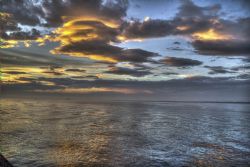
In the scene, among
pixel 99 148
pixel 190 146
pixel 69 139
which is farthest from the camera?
pixel 69 139

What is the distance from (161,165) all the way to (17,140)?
22445mm

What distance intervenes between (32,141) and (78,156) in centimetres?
1151

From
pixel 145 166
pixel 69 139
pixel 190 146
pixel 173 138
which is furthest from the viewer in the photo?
pixel 173 138

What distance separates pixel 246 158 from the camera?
3092cm

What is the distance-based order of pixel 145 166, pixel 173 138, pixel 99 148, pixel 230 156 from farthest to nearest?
pixel 173 138 < pixel 99 148 < pixel 230 156 < pixel 145 166

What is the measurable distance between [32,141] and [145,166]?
63.2 feet

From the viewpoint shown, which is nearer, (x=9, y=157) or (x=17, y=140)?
(x=9, y=157)

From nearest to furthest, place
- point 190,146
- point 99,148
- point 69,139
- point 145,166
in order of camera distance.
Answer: point 145,166 → point 99,148 → point 190,146 → point 69,139

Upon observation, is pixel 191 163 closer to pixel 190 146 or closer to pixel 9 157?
pixel 190 146

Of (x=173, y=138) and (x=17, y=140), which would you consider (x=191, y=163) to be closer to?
(x=173, y=138)

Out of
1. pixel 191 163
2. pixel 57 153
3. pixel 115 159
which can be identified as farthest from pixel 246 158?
pixel 57 153

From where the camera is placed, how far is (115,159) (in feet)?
97.4

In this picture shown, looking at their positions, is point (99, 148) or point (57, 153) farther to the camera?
point (99, 148)

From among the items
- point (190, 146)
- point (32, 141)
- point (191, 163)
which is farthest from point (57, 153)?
point (190, 146)
